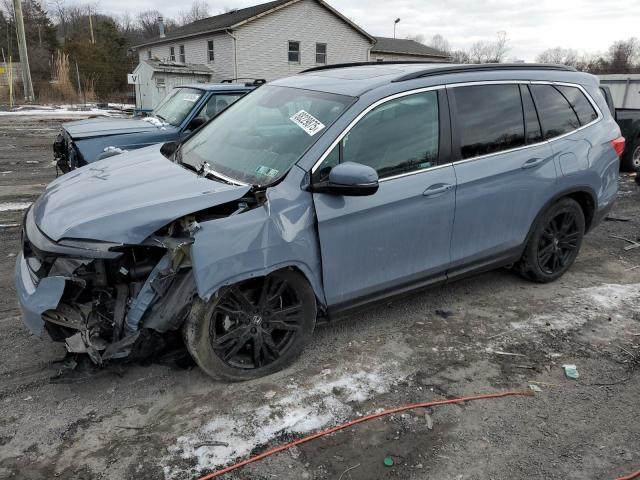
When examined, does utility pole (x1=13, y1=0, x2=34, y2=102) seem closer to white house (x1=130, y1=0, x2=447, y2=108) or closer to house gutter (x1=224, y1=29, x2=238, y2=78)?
white house (x1=130, y1=0, x2=447, y2=108)

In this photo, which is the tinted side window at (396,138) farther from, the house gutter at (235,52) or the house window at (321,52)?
the house window at (321,52)

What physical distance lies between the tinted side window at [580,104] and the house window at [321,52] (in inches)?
1091

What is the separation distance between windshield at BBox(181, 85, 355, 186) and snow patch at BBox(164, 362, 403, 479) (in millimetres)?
1367

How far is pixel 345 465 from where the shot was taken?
2539 millimetres

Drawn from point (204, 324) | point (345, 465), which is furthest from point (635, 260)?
point (204, 324)

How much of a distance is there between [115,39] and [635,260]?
145 feet

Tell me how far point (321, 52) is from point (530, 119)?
1122 inches

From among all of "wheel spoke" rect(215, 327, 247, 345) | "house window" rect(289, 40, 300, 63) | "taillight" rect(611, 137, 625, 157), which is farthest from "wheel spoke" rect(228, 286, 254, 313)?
"house window" rect(289, 40, 300, 63)

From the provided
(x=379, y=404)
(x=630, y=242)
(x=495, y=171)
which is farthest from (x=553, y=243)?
(x=379, y=404)

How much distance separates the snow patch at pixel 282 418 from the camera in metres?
2.61

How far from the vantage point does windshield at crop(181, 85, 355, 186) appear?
3.25 meters

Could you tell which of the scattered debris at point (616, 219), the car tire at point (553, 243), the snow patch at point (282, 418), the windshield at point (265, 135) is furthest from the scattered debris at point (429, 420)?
the scattered debris at point (616, 219)

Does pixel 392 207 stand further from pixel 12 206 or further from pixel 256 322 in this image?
pixel 12 206

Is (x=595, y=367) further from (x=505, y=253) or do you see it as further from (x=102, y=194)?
(x=102, y=194)
